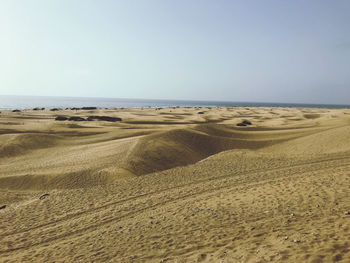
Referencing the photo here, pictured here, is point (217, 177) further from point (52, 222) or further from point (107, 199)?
point (52, 222)

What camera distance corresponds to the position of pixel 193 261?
636 centimetres

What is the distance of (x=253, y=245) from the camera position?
6.71 metres

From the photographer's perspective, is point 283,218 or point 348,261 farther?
point 283,218

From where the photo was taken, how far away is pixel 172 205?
34.7 feet

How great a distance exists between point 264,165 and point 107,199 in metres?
9.32

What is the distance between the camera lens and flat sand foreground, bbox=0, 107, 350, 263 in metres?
6.94

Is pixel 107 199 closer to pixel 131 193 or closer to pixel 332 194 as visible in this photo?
pixel 131 193

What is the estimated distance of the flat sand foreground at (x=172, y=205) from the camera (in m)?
6.94

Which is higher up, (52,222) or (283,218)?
(283,218)

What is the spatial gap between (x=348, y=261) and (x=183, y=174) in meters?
10.5

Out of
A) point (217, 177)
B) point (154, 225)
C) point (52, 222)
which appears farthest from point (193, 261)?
point (217, 177)

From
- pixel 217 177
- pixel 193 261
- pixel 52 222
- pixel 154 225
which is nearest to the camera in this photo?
pixel 193 261

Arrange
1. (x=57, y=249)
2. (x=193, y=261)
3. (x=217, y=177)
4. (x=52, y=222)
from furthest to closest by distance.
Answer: (x=217, y=177) < (x=52, y=222) < (x=57, y=249) < (x=193, y=261)

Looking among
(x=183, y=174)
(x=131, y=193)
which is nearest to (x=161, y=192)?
(x=131, y=193)
